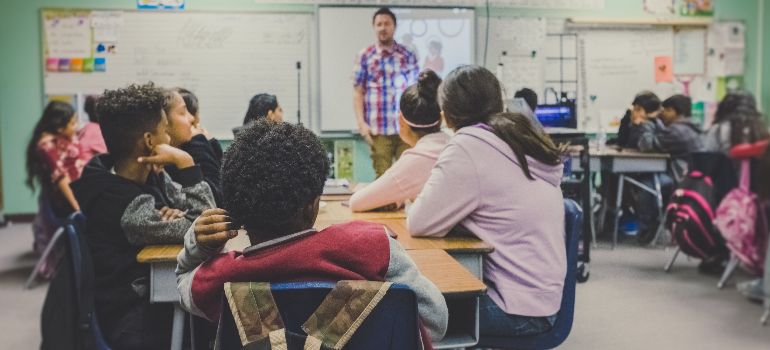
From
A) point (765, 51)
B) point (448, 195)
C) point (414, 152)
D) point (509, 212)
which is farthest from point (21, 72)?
point (765, 51)

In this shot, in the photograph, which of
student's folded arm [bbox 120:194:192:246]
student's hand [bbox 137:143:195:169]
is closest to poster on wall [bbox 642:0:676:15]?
student's hand [bbox 137:143:195:169]

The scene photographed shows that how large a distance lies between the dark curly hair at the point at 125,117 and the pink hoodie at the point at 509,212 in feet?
2.53

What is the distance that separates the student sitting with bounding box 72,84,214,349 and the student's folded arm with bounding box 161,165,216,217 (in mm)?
26

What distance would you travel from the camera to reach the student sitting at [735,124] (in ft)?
1.67

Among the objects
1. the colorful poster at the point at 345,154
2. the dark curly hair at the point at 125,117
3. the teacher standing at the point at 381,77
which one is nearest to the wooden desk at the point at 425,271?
the dark curly hair at the point at 125,117

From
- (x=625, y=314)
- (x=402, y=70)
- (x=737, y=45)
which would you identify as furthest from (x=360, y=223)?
(x=402, y=70)

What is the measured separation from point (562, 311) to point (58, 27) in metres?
5.57

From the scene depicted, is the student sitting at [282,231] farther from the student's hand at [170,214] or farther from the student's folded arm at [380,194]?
the student's folded arm at [380,194]

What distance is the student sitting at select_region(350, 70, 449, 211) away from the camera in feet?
7.87

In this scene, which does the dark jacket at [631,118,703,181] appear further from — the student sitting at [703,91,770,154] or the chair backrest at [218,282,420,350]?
the chair backrest at [218,282,420,350]

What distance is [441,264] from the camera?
1644 mm

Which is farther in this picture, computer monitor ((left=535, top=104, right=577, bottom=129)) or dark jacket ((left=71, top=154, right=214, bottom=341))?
computer monitor ((left=535, top=104, right=577, bottom=129))

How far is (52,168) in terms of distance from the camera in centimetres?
428

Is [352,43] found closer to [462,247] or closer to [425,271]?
[462,247]
